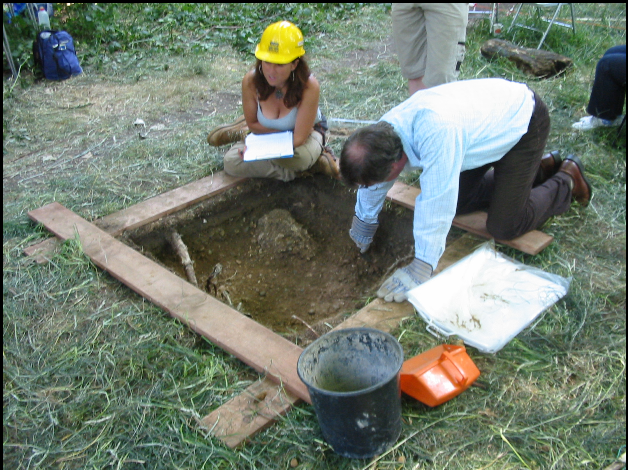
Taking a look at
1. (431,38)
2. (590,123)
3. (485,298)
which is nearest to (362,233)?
(485,298)

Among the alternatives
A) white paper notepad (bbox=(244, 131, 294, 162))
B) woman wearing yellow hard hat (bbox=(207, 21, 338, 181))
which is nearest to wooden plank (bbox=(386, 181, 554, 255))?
woman wearing yellow hard hat (bbox=(207, 21, 338, 181))

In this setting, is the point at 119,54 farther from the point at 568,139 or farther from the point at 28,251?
the point at 568,139

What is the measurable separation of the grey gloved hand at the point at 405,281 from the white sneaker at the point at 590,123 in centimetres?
252

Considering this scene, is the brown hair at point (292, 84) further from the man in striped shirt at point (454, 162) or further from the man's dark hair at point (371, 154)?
the man's dark hair at point (371, 154)

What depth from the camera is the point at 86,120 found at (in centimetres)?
529

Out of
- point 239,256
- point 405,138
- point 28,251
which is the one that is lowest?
point 239,256

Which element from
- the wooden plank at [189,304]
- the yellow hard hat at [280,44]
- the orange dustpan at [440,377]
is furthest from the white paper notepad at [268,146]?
the orange dustpan at [440,377]

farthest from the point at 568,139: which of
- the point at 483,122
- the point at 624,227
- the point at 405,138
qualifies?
the point at 405,138

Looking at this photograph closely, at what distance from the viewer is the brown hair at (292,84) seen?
369cm

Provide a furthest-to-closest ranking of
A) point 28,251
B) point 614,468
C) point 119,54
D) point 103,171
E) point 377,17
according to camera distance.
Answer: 1. point 377,17
2. point 119,54
3. point 103,171
4. point 28,251
5. point 614,468

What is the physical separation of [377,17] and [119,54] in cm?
367

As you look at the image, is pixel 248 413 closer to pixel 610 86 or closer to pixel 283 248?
pixel 283 248

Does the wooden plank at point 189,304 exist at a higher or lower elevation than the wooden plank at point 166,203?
higher

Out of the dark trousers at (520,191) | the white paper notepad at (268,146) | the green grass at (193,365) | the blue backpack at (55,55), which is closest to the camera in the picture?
the green grass at (193,365)
